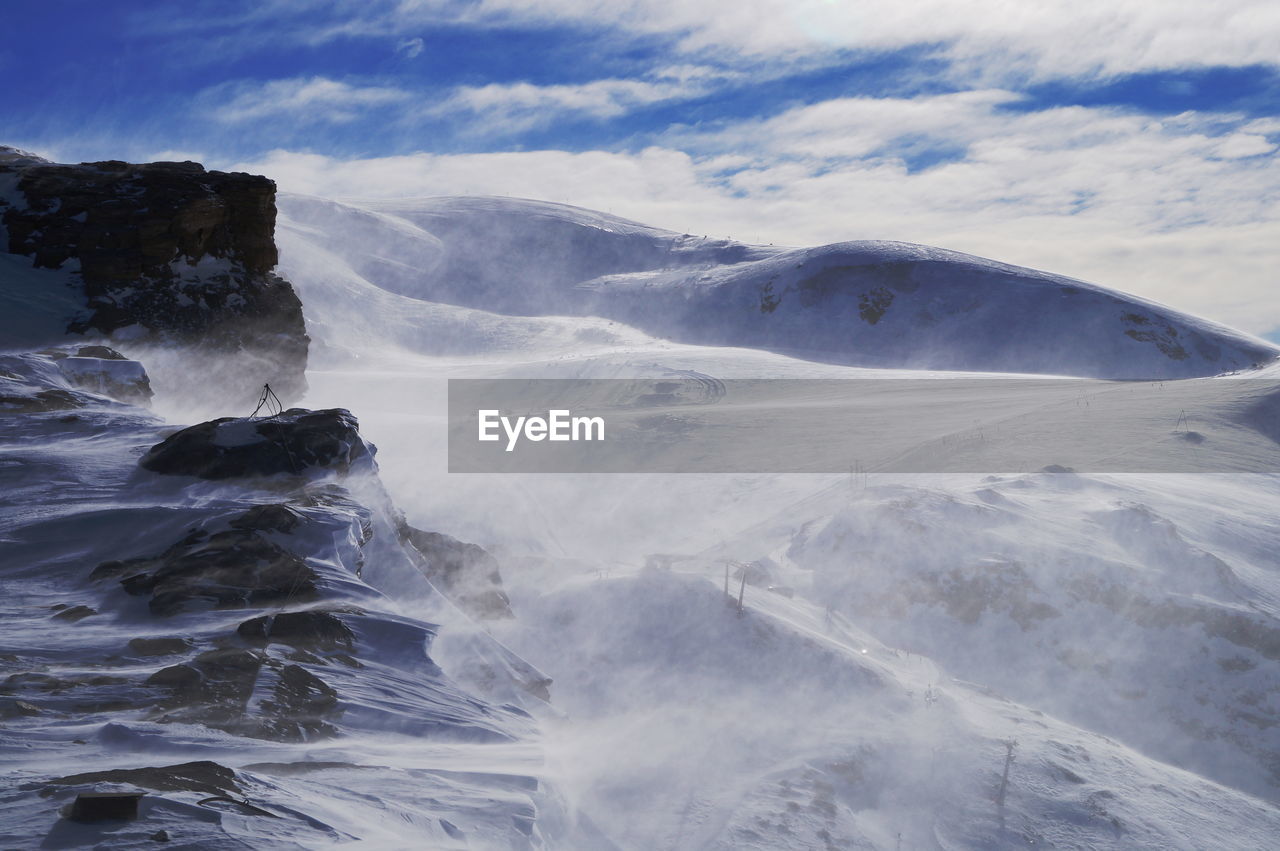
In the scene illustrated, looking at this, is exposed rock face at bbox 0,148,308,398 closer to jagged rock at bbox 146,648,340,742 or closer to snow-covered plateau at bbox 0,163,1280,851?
snow-covered plateau at bbox 0,163,1280,851

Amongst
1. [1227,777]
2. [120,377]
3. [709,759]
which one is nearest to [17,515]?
[120,377]

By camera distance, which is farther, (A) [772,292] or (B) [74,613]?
(A) [772,292]

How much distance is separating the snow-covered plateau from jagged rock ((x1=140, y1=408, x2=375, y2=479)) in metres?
0.04

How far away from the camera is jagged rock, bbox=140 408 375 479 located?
32.9 ft

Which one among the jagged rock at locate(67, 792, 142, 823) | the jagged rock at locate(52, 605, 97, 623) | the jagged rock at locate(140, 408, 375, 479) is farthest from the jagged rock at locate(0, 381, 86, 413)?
the jagged rock at locate(67, 792, 142, 823)

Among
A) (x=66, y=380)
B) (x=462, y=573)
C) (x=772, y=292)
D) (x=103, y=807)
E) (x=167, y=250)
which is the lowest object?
(x=462, y=573)

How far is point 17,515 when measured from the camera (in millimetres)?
8711

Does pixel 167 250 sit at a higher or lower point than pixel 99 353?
higher

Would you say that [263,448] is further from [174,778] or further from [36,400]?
[174,778]

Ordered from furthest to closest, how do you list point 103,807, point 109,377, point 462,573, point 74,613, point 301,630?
1. point 109,377
2. point 462,573
3. point 301,630
4. point 74,613
5. point 103,807

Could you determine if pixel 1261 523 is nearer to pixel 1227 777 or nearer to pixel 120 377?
pixel 1227 777

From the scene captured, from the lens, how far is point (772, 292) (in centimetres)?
7375

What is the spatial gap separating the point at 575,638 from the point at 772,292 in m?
58.9

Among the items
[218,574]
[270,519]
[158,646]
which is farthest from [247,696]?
[270,519]
